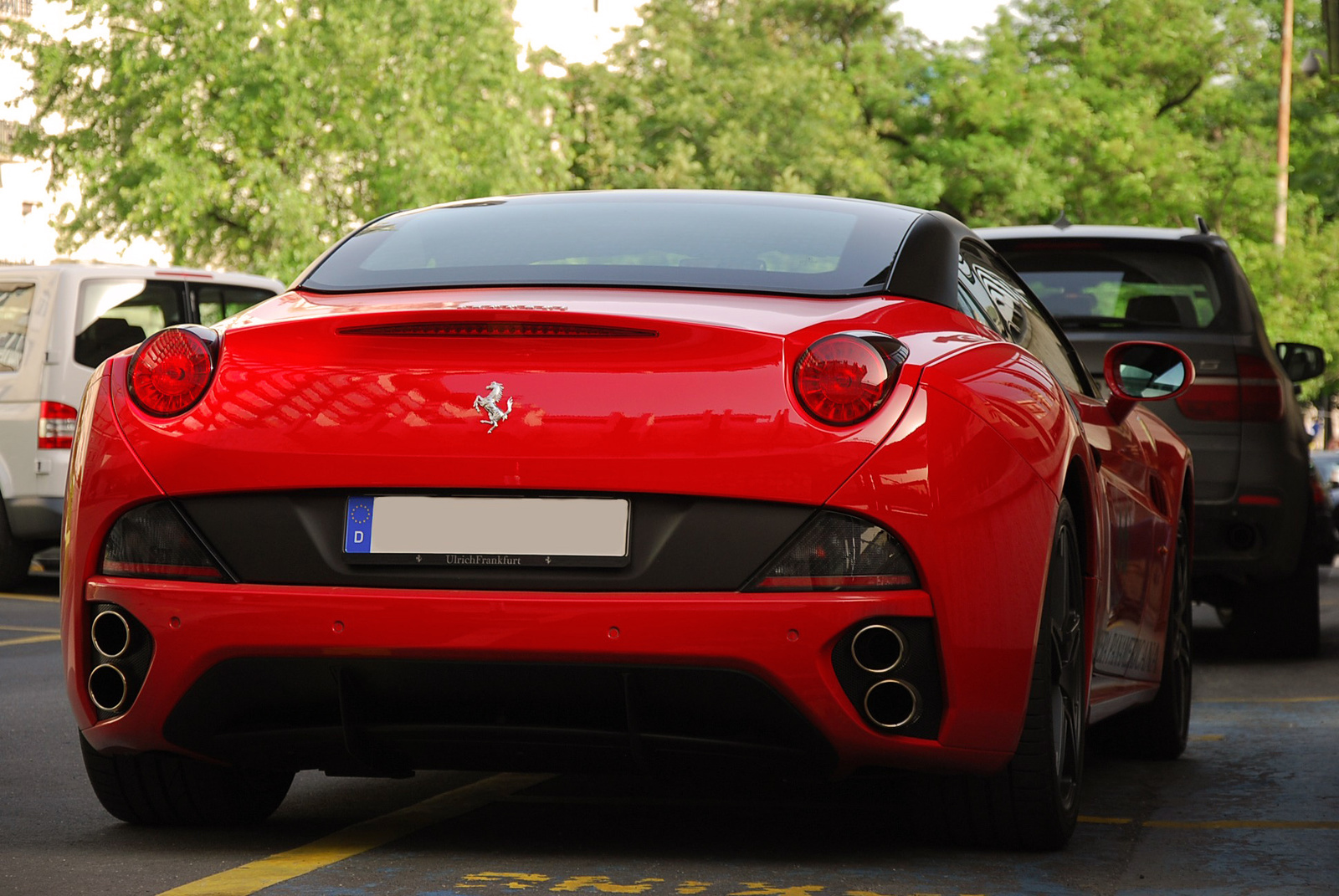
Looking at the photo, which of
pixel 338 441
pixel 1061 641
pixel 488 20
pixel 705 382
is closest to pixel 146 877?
pixel 338 441

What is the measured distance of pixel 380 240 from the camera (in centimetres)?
478

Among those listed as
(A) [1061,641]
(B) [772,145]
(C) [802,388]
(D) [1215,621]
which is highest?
(B) [772,145]

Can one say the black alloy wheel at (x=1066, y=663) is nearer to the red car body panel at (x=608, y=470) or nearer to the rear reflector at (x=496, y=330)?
the red car body panel at (x=608, y=470)

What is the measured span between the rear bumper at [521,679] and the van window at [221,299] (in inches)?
393

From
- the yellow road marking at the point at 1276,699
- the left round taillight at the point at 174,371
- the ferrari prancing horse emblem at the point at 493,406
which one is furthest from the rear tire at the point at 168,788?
the yellow road marking at the point at 1276,699

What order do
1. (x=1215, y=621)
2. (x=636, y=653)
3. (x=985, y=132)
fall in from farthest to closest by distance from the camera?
(x=985, y=132) < (x=1215, y=621) < (x=636, y=653)

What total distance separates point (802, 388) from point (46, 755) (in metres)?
2.94

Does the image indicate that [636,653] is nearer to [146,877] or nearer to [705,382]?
[705,382]

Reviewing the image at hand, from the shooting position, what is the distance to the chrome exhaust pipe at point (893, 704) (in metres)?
3.88

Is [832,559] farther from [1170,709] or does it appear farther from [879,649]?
[1170,709]

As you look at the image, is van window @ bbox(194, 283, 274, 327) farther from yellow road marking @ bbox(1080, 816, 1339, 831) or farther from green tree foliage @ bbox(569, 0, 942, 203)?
green tree foliage @ bbox(569, 0, 942, 203)

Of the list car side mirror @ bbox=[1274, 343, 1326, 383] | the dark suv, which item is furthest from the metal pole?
the dark suv

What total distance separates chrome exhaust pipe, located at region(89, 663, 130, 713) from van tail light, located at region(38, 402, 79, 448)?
876 centimetres

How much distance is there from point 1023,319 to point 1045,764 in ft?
4.22
